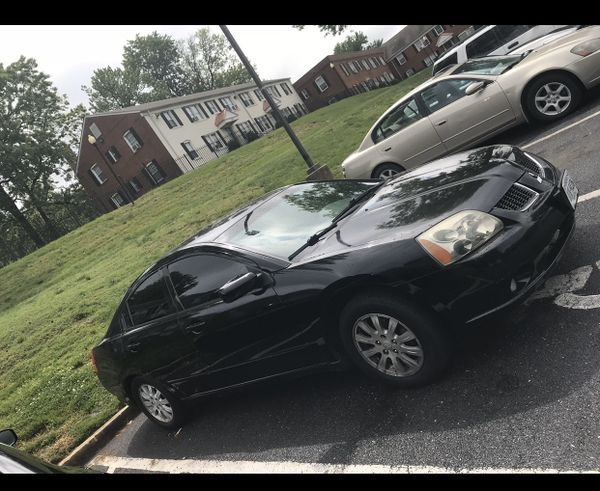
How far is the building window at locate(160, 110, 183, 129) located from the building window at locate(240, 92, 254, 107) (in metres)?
12.5

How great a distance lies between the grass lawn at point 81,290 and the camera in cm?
603

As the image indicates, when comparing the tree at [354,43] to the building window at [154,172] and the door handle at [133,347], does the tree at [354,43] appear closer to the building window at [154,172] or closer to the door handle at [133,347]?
the building window at [154,172]

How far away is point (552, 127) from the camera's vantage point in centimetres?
761

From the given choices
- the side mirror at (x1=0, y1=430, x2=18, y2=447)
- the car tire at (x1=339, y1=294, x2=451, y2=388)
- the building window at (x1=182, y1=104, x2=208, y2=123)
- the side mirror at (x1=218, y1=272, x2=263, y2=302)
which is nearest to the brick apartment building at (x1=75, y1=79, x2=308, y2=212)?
the building window at (x1=182, y1=104, x2=208, y2=123)

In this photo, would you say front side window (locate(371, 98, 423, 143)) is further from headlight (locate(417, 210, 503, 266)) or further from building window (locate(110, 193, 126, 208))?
building window (locate(110, 193, 126, 208))

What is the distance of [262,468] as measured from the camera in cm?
353

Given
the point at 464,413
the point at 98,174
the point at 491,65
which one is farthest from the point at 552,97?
the point at 98,174

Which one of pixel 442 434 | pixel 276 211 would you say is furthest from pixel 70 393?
pixel 442 434

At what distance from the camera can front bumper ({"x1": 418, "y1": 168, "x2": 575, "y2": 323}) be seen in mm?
3033

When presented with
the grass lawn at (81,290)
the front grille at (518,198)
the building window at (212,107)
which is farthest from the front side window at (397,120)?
the building window at (212,107)

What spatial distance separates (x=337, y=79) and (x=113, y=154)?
29300mm

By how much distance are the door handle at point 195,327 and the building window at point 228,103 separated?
46.8m

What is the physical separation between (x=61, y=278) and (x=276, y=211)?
1421 centimetres
